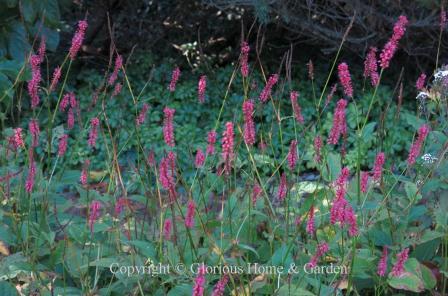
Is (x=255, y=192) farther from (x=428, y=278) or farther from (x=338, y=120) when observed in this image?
(x=428, y=278)

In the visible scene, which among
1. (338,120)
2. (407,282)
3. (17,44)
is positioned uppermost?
(338,120)

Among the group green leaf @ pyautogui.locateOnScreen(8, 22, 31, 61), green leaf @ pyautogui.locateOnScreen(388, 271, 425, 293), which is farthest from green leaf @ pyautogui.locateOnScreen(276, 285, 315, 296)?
green leaf @ pyautogui.locateOnScreen(8, 22, 31, 61)

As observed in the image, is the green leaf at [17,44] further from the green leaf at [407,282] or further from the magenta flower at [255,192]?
the green leaf at [407,282]

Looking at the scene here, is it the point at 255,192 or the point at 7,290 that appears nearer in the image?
the point at 7,290

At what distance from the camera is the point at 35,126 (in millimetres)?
2389

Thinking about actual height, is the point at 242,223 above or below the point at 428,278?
above

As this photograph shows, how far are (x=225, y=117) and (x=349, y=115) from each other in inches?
35.0

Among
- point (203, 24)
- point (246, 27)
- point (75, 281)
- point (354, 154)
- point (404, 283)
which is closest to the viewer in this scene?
point (404, 283)

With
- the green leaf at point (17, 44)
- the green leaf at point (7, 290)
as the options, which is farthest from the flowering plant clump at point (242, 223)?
the green leaf at point (17, 44)

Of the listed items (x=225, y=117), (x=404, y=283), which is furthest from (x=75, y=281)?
(x=225, y=117)

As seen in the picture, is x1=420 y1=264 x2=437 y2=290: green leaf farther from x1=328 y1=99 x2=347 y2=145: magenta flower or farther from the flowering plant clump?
x1=328 y1=99 x2=347 y2=145: magenta flower

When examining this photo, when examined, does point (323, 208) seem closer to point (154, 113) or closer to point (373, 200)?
point (373, 200)

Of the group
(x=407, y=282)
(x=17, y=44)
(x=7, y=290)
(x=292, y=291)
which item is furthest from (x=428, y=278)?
(x=17, y=44)

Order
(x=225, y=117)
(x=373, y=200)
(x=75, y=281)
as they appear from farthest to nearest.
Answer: (x=225, y=117)
(x=373, y=200)
(x=75, y=281)
